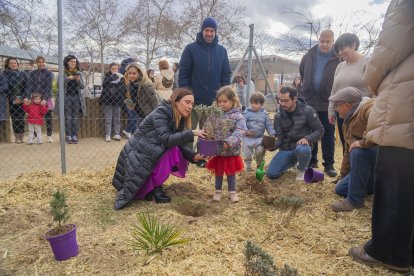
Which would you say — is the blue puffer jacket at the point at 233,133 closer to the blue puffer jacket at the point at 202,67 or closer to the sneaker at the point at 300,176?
the blue puffer jacket at the point at 202,67

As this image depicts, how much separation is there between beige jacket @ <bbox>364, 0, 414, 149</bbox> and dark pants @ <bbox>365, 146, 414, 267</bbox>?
0.10 m

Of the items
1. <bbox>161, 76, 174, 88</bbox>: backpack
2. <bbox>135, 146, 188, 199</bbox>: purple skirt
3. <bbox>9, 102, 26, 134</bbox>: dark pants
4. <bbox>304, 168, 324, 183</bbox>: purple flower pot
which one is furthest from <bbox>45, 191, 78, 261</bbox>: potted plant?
<bbox>9, 102, 26, 134</bbox>: dark pants

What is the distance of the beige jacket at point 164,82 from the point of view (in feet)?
20.8

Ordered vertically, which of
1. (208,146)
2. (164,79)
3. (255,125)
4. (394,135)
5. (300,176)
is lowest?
(300,176)

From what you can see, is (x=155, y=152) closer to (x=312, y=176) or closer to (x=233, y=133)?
(x=233, y=133)

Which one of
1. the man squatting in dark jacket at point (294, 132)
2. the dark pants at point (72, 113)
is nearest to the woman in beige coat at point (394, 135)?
the man squatting in dark jacket at point (294, 132)

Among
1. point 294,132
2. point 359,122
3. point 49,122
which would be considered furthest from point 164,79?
point 359,122

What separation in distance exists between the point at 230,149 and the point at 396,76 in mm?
1639

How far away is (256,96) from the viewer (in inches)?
188

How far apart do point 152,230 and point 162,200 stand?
1.12 meters

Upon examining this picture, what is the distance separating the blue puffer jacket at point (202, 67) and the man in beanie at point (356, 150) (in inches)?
70.2

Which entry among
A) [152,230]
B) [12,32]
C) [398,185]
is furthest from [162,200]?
[12,32]

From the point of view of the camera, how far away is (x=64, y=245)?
7.32 ft

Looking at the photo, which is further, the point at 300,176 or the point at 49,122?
the point at 49,122
